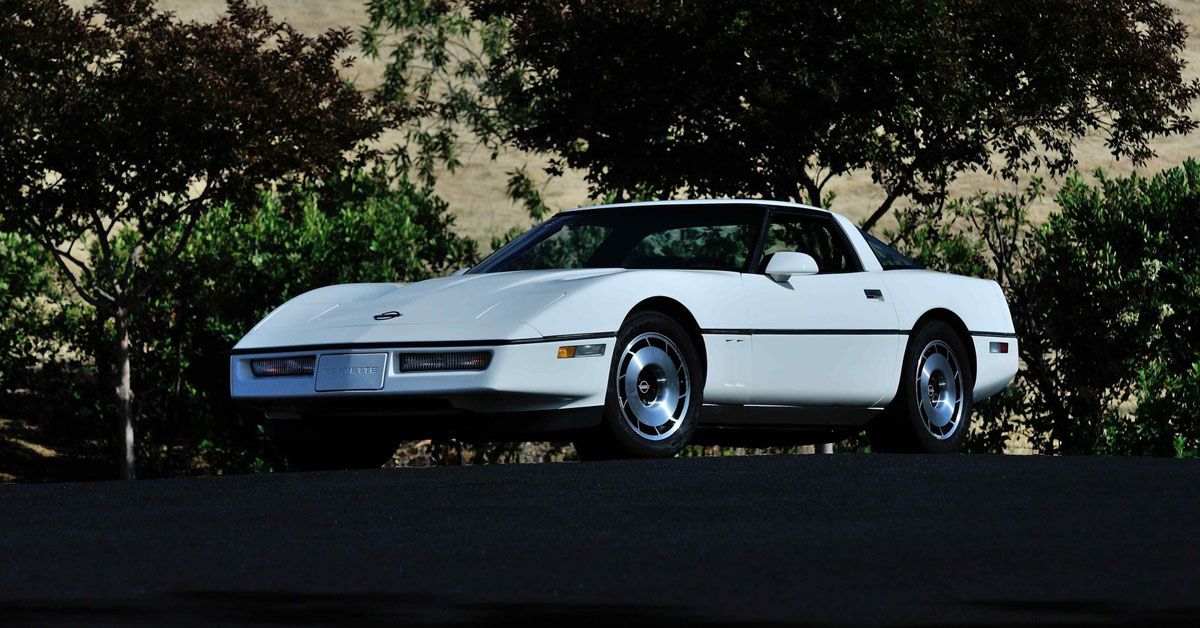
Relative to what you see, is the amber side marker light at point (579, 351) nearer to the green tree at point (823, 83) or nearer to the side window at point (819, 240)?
the side window at point (819, 240)

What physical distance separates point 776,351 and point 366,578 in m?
4.93

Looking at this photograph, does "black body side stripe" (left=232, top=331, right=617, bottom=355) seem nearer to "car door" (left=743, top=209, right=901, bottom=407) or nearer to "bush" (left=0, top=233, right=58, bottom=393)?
"car door" (left=743, top=209, right=901, bottom=407)

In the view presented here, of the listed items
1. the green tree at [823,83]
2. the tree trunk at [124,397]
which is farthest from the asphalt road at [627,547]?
the green tree at [823,83]

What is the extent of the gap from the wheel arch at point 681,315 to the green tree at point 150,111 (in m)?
8.25

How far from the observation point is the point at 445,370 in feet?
29.1

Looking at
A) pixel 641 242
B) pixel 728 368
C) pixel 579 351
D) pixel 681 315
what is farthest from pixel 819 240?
pixel 579 351

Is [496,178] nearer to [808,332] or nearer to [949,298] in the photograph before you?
[949,298]

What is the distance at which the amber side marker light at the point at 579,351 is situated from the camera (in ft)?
29.2

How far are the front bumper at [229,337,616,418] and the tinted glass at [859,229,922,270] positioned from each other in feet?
8.32

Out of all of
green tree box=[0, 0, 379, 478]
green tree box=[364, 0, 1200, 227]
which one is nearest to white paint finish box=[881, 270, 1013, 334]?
green tree box=[364, 0, 1200, 227]

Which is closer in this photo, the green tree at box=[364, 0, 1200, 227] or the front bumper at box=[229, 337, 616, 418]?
the front bumper at box=[229, 337, 616, 418]

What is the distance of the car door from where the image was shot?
9.88 metres

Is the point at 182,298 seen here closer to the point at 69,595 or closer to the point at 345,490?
the point at 345,490

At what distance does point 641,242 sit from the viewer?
33.5ft
